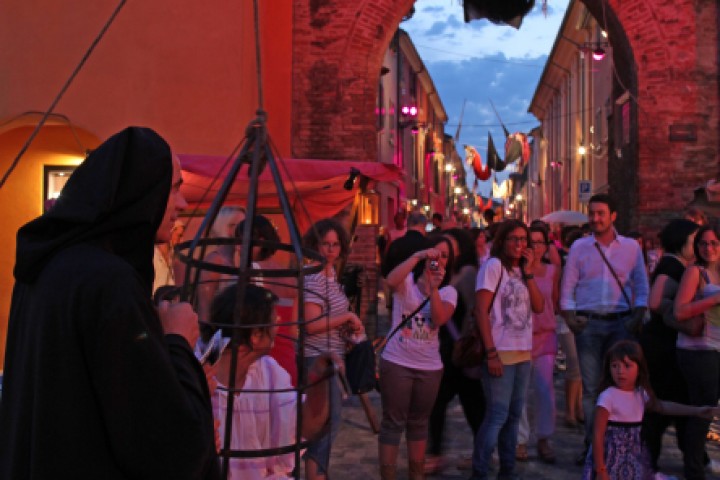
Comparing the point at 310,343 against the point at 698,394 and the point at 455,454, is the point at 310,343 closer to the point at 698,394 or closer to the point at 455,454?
the point at 455,454

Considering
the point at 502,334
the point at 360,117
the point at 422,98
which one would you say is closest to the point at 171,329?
the point at 502,334

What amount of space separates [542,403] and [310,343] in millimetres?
2290

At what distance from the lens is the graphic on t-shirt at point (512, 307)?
6078 mm

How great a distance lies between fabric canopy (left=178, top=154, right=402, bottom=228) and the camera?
311 inches

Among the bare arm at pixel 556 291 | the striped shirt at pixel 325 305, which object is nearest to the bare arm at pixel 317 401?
the striped shirt at pixel 325 305

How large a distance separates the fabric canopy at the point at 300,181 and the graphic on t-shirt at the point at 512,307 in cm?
227

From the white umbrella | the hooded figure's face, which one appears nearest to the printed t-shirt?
the hooded figure's face

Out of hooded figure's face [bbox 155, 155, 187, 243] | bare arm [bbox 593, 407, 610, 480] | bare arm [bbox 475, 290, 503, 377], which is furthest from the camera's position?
bare arm [bbox 475, 290, 503, 377]

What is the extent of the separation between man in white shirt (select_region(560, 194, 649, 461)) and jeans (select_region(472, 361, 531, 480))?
2.15ft

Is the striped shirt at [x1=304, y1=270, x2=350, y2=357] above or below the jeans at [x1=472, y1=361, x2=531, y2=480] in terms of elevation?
above

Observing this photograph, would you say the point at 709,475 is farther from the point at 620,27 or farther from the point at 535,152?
the point at 535,152

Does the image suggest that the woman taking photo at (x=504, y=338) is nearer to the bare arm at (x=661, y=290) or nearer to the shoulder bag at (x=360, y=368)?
the bare arm at (x=661, y=290)

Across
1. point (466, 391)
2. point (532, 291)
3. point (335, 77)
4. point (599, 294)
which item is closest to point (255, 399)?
point (532, 291)

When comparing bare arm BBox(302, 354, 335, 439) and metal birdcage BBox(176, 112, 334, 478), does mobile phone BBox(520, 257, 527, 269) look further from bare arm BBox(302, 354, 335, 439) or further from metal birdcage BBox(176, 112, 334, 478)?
metal birdcage BBox(176, 112, 334, 478)
